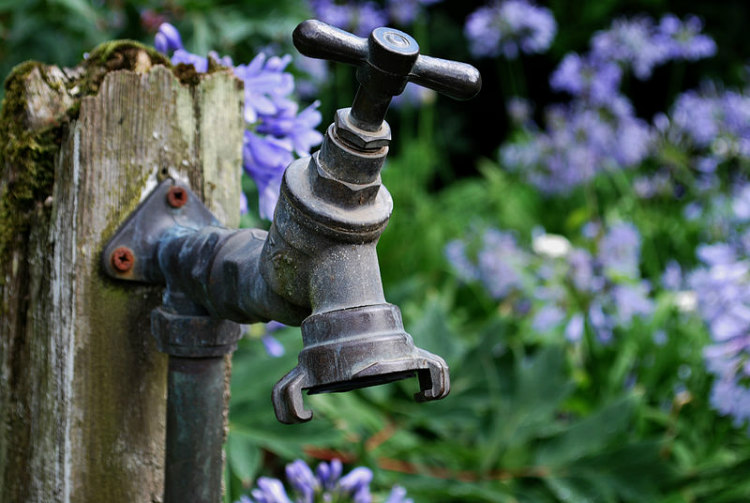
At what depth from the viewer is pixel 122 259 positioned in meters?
0.97

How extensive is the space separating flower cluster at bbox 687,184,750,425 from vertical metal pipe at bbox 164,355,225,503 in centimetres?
141

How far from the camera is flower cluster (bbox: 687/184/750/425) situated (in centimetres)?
196

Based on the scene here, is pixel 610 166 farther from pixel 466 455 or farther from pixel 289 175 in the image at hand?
pixel 289 175

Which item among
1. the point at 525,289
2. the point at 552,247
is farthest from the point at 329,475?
the point at 525,289

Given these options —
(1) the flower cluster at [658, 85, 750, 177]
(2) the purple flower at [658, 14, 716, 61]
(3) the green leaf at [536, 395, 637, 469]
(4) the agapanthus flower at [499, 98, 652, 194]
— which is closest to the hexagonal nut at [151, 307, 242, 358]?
(3) the green leaf at [536, 395, 637, 469]

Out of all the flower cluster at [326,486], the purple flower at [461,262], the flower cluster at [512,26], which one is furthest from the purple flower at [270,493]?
the flower cluster at [512,26]

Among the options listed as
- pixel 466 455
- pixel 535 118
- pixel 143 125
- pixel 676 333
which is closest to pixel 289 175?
pixel 143 125

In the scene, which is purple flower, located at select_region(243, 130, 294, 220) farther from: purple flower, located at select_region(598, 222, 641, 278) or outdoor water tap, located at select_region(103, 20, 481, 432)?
purple flower, located at select_region(598, 222, 641, 278)

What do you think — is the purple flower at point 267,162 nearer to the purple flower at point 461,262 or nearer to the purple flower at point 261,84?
the purple flower at point 261,84

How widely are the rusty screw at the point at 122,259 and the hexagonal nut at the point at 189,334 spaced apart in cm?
6

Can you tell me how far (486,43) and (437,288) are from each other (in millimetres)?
1365

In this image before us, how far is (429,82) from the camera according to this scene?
2.35 ft

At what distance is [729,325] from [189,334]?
1.49 metres

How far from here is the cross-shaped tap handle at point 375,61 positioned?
66 cm
